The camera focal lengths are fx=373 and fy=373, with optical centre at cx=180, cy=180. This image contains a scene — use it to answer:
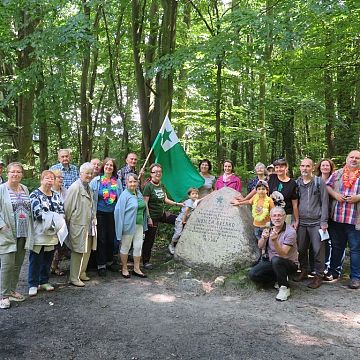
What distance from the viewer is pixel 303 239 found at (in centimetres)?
597

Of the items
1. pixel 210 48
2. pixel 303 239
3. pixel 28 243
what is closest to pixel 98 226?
pixel 28 243

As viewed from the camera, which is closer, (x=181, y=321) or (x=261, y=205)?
(x=181, y=321)

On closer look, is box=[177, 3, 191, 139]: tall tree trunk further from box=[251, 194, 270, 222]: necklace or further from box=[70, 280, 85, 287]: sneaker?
box=[70, 280, 85, 287]: sneaker

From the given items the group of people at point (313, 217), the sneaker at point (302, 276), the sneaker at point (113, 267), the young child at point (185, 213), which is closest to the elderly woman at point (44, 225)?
the sneaker at point (113, 267)

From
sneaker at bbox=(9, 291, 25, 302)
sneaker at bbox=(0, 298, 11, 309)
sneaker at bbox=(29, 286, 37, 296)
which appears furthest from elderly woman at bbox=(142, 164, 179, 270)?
sneaker at bbox=(0, 298, 11, 309)

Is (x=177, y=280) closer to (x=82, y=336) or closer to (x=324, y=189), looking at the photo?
(x=82, y=336)

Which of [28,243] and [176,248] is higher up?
[28,243]

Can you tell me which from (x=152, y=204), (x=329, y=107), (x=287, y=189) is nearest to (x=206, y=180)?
(x=152, y=204)

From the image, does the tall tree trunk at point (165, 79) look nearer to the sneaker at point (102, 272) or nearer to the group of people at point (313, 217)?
the group of people at point (313, 217)

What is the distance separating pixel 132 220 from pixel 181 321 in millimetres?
2051

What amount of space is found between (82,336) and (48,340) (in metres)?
0.34

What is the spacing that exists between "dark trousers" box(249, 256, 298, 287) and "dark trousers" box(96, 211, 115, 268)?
2417 mm

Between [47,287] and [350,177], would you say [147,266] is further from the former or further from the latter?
[350,177]

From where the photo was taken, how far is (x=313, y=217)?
5.86m
